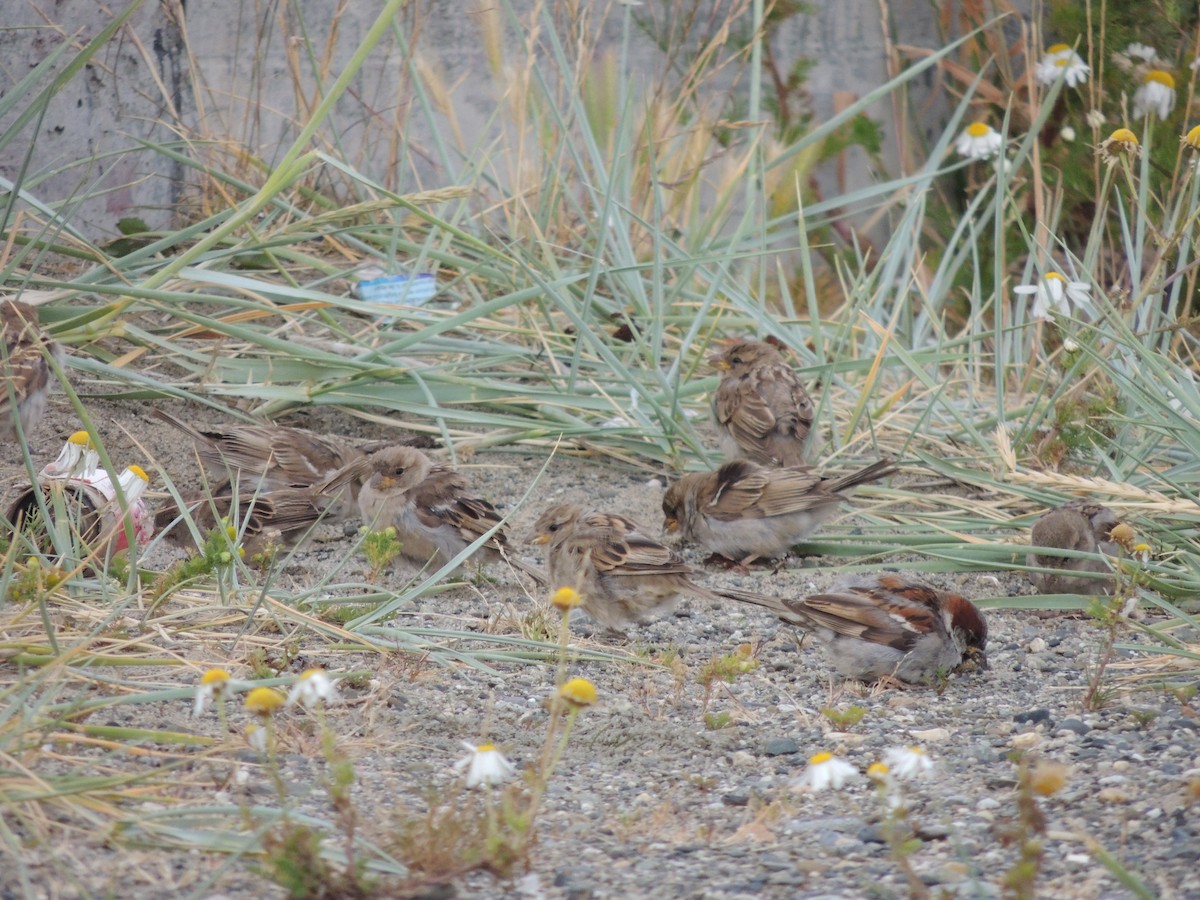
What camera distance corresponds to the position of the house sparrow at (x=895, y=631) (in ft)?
13.8

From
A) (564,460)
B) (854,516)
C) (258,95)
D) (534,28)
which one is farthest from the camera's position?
(258,95)

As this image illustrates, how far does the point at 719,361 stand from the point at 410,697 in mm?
3240

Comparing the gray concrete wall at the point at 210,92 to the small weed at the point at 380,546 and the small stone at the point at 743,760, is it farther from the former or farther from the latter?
the small stone at the point at 743,760

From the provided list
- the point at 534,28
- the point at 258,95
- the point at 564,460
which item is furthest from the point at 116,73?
the point at 564,460

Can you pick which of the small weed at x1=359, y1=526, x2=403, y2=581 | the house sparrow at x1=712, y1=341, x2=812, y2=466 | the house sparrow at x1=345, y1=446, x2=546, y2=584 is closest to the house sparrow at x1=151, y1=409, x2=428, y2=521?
the house sparrow at x1=345, y1=446, x2=546, y2=584

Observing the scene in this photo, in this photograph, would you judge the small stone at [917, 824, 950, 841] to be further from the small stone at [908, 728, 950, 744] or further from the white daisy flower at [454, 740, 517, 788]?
the white daisy flower at [454, 740, 517, 788]

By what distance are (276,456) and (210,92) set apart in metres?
2.85

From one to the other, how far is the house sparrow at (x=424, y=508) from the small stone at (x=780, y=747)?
1.65 metres

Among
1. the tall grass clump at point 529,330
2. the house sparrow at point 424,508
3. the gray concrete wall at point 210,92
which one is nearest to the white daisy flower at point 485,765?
the tall grass clump at point 529,330

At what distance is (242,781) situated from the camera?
9.91 ft

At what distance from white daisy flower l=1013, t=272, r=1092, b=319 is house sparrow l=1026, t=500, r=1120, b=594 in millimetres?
808

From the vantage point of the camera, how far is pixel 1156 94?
7.92m

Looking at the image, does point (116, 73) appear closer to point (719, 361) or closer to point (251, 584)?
point (719, 361)

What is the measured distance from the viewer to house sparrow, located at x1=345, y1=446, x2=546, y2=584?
535 centimetres
